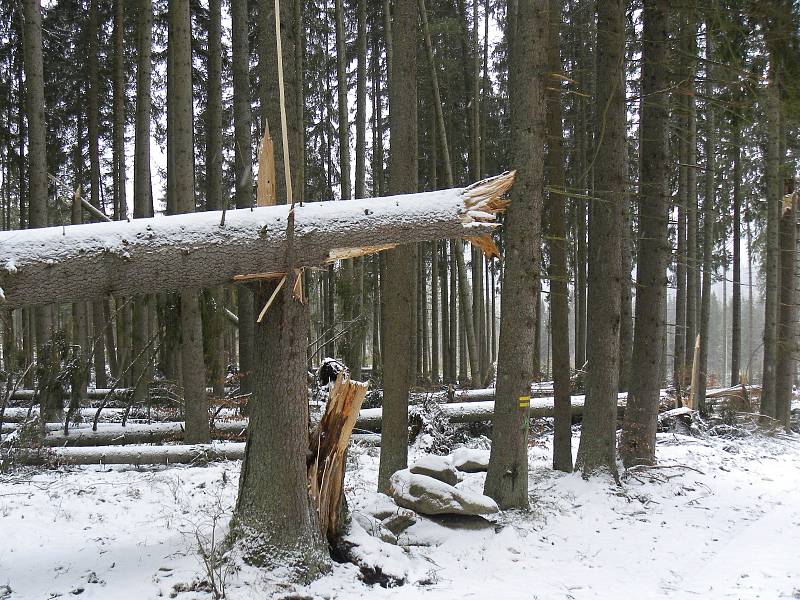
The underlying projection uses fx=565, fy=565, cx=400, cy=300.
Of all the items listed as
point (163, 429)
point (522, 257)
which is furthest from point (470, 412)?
point (163, 429)

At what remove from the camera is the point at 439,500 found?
605 cm

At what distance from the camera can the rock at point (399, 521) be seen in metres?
5.88

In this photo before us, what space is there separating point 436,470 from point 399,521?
36.9 inches

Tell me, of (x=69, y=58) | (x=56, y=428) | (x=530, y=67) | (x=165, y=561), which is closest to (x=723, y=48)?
(x=530, y=67)

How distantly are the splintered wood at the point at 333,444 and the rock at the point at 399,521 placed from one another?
34.9 inches

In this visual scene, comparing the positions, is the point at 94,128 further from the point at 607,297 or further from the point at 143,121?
the point at 607,297

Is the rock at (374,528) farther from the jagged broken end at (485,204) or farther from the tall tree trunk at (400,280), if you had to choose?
the jagged broken end at (485,204)

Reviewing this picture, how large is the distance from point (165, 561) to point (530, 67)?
6.39 meters

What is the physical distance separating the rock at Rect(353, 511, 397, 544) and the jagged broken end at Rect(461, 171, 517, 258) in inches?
116

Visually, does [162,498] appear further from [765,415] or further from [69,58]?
[69,58]

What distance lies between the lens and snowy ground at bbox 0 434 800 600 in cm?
463

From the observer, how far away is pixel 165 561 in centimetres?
480

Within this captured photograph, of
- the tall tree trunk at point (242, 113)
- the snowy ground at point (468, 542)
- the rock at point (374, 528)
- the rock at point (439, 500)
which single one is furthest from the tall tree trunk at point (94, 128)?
the rock at point (374, 528)

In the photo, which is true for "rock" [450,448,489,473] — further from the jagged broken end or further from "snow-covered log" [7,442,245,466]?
the jagged broken end
